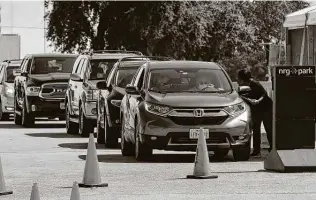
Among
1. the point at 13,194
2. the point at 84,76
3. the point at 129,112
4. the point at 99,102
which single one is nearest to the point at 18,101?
the point at 84,76

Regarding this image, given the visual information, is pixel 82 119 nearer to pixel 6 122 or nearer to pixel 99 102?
pixel 99 102

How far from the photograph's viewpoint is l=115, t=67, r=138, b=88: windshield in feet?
76.3

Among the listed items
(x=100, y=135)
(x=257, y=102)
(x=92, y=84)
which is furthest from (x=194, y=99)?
(x=92, y=84)

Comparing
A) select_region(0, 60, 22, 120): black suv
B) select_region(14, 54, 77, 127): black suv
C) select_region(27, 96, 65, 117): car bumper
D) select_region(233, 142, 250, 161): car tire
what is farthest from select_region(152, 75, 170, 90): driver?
select_region(0, 60, 22, 120): black suv

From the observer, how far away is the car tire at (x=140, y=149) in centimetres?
1872

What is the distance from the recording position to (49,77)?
3136 cm

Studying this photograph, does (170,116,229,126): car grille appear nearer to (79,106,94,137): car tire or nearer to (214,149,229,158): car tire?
(214,149,229,158): car tire

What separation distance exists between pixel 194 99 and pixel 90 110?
Result: 7.73 m

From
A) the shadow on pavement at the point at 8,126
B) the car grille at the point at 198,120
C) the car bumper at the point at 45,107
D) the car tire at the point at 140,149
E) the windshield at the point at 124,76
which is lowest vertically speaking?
the shadow on pavement at the point at 8,126

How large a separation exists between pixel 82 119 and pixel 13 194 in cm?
1277

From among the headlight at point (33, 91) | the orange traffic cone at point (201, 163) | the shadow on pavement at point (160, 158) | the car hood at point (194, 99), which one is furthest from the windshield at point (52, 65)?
the orange traffic cone at point (201, 163)

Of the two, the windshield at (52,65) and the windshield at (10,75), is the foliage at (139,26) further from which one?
Result: the windshield at (52,65)

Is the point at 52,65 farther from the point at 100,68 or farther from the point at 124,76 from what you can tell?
the point at 124,76

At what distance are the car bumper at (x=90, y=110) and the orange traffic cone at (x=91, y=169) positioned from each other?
37.9 ft
